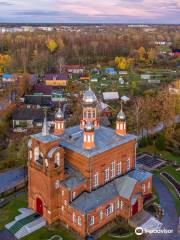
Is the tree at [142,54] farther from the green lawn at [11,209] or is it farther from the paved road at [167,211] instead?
the green lawn at [11,209]

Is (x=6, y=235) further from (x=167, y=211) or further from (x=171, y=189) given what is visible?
(x=171, y=189)

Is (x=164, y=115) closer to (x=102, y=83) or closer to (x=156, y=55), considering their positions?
(x=102, y=83)

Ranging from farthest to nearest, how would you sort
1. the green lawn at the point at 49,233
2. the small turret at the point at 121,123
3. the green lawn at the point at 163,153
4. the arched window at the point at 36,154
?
the green lawn at the point at 163,153, the small turret at the point at 121,123, the arched window at the point at 36,154, the green lawn at the point at 49,233

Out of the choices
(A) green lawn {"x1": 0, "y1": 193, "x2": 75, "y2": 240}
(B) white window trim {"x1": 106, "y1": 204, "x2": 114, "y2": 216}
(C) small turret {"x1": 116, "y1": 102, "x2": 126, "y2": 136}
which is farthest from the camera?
(C) small turret {"x1": 116, "y1": 102, "x2": 126, "y2": 136}

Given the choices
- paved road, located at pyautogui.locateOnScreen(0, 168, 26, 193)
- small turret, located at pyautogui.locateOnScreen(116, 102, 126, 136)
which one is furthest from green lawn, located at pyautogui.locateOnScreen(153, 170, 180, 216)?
paved road, located at pyautogui.locateOnScreen(0, 168, 26, 193)

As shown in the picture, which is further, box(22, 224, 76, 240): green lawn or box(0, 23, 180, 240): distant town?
box(0, 23, 180, 240): distant town

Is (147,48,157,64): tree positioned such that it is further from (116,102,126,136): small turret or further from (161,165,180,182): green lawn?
(116,102,126,136): small turret

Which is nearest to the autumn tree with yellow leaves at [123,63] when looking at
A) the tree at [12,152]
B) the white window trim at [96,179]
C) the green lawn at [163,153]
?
the green lawn at [163,153]
